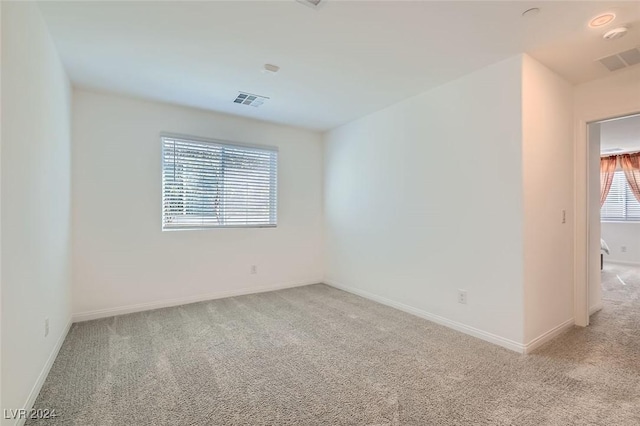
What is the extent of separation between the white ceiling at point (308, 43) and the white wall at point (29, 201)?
0.39 m

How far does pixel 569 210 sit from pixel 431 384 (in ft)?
7.74

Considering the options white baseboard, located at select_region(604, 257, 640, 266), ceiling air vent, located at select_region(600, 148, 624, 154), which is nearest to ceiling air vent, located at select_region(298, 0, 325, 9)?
ceiling air vent, located at select_region(600, 148, 624, 154)

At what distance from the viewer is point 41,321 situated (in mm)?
2049

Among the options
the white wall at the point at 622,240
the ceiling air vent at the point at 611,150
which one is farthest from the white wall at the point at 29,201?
the white wall at the point at 622,240

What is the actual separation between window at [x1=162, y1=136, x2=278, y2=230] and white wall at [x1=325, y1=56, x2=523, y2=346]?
126cm

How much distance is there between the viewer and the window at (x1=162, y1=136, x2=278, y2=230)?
3785mm

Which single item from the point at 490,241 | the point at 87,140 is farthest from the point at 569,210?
the point at 87,140

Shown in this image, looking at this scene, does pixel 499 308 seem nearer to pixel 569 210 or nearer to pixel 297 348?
pixel 569 210

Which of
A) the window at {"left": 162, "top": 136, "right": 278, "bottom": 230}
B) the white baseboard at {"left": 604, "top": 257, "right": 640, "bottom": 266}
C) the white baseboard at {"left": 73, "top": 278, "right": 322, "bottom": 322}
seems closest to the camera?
the white baseboard at {"left": 73, "top": 278, "right": 322, "bottom": 322}

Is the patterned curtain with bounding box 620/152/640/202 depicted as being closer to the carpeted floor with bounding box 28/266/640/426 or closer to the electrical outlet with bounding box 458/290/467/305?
the carpeted floor with bounding box 28/266/640/426

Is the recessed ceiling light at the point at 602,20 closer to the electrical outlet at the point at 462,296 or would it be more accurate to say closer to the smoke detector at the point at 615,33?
the smoke detector at the point at 615,33

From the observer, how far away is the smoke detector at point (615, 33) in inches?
83.7

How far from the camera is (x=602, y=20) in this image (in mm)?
2033

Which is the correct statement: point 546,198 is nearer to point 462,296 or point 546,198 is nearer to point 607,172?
point 462,296
